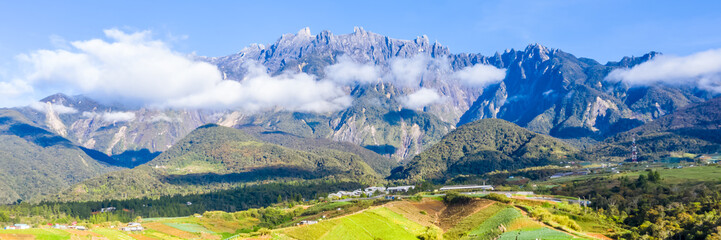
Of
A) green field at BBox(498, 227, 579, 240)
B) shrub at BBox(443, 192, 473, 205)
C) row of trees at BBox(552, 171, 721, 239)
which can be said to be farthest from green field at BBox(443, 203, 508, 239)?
row of trees at BBox(552, 171, 721, 239)

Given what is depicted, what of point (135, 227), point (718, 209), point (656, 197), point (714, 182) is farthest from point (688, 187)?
point (135, 227)

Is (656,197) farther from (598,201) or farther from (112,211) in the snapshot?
(112,211)

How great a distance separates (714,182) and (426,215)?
7090 cm

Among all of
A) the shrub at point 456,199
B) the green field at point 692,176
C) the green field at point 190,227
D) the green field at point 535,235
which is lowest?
the green field at point 190,227

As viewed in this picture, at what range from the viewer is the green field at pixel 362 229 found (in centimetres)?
8416

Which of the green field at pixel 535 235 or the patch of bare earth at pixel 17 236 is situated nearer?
the green field at pixel 535 235

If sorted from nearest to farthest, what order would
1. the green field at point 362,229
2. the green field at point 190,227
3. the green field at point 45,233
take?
the green field at point 45,233
the green field at point 362,229
the green field at point 190,227

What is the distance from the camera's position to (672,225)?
81.4 meters

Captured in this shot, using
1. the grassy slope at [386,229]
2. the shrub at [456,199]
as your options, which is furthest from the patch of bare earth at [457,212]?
the shrub at [456,199]

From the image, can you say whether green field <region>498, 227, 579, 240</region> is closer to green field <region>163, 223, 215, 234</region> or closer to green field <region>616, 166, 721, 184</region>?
green field <region>163, 223, 215, 234</region>

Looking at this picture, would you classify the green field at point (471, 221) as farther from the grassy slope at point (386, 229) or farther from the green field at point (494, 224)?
the green field at point (494, 224)

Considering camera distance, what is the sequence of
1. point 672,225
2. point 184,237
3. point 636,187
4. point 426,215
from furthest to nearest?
point 636,187, point 426,215, point 184,237, point 672,225

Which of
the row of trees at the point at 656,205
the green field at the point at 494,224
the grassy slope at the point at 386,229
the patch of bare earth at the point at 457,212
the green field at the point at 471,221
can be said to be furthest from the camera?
the patch of bare earth at the point at 457,212

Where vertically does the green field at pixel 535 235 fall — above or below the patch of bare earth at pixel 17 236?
below
